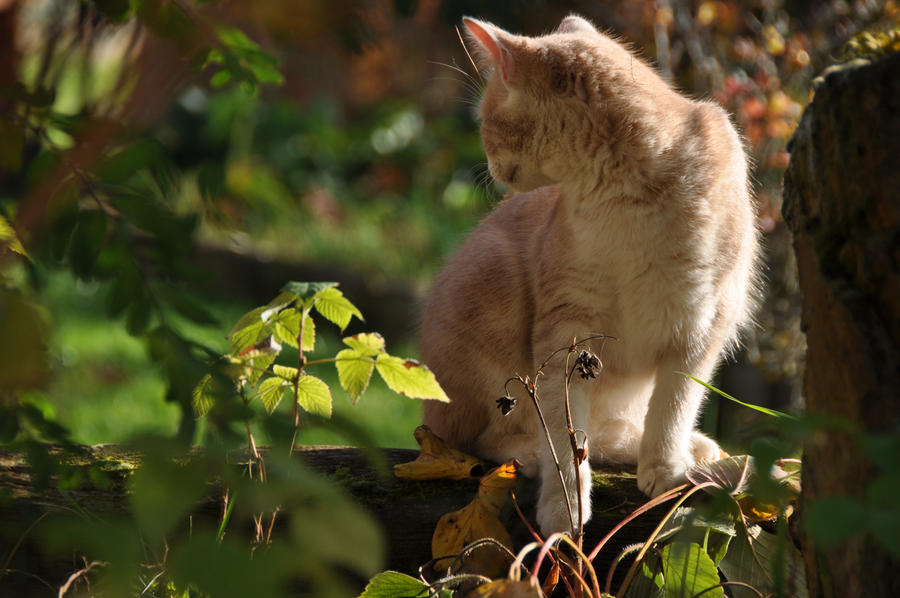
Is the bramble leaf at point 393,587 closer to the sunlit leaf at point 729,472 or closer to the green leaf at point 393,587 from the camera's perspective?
the green leaf at point 393,587

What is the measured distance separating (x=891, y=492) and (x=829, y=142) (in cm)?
59

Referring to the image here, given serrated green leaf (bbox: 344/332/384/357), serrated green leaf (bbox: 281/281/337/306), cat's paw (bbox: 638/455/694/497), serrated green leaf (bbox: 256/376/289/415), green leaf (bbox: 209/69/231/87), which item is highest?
green leaf (bbox: 209/69/231/87)

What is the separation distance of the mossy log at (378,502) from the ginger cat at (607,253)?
79 millimetres

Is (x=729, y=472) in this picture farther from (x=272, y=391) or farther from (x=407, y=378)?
(x=272, y=391)

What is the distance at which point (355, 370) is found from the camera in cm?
138

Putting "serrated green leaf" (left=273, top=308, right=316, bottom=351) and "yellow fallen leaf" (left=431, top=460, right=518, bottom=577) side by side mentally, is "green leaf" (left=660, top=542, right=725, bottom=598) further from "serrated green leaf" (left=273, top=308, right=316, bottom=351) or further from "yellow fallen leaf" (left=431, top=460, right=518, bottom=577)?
"serrated green leaf" (left=273, top=308, right=316, bottom=351)

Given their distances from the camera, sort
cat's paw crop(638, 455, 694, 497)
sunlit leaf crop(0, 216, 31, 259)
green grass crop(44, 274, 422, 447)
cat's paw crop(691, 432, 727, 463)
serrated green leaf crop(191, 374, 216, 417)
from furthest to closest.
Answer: green grass crop(44, 274, 422, 447) → cat's paw crop(691, 432, 727, 463) → cat's paw crop(638, 455, 694, 497) → serrated green leaf crop(191, 374, 216, 417) → sunlit leaf crop(0, 216, 31, 259)

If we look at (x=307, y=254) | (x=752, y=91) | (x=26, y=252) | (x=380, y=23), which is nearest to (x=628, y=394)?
(x=26, y=252)

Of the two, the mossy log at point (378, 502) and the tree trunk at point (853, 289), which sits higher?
the tree trunk at point (853, 289)

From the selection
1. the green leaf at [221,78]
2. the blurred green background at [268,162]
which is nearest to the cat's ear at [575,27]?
the blurred green background at [268,162]

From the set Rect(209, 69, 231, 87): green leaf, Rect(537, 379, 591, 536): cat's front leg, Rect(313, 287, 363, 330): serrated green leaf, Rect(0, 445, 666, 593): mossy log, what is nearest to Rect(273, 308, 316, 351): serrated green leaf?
Rect(313, 287, 363, 330): serrated green leaf

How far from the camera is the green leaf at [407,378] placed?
1305 mm

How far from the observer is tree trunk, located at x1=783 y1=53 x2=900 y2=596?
958 millimetres

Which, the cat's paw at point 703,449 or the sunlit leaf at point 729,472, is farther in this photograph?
the cat's paw at point 703,449
